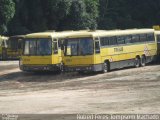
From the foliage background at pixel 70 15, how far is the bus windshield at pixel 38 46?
2337 centimetres

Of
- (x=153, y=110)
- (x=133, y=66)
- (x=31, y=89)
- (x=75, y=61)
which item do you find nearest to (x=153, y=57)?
(x=133, y=66)

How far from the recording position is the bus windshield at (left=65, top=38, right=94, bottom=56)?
31.2m

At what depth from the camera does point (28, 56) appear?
Result: 32.5 metres

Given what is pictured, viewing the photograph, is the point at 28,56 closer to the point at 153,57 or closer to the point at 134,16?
the point at 153,57

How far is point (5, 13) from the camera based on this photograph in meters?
55.7

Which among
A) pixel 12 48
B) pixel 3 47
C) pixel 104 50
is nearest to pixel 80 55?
pixel 104 50

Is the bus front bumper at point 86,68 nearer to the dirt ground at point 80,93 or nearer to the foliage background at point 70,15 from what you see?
the dirt ground at point 80,93

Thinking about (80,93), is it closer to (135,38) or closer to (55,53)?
(55,53)

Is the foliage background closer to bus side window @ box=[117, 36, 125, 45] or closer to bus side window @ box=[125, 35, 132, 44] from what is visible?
bus side window @ box=[125, 35, 132, 44]

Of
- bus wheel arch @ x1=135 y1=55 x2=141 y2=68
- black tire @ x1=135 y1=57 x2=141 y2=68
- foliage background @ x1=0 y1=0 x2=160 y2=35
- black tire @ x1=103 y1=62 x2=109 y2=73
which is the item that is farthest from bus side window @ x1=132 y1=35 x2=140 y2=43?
foliage background @ x1=0 y1=0 x2=160 y2=35

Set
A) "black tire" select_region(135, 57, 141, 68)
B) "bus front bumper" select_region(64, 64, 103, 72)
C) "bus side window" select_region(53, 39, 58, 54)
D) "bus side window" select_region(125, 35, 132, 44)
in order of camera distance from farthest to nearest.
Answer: "black tire" select_region(135, 57, 141, 68)
"bus side window" select_region(125, 35, 132, 44)
"bus side window" select_region(53, 39, 58, 54)
"bus front bumper" select_region(64, 64, 103, 72)

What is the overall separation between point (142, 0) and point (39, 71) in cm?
4695

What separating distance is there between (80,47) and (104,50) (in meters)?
1.70

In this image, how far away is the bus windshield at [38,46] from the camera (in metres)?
32.2
